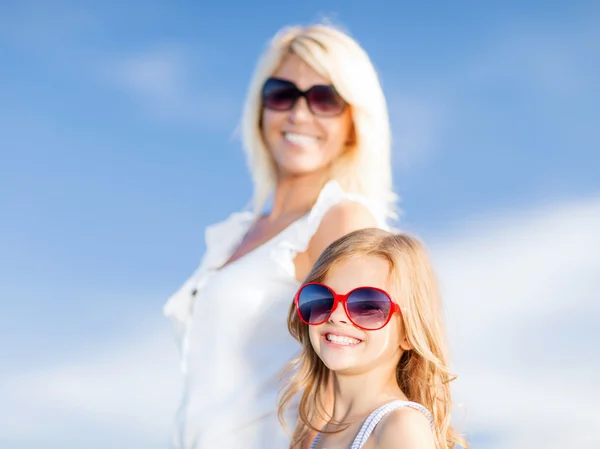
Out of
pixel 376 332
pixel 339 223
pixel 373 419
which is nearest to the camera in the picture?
pixel 373 419

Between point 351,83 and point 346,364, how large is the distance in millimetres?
1563

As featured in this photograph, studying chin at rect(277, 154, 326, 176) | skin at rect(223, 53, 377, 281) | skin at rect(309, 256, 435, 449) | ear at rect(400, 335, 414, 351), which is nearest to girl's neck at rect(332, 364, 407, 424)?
skin at rect(309, 256, 435, 449)

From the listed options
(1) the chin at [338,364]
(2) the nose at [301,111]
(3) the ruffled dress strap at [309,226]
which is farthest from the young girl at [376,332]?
(2) the nose at [301,111]

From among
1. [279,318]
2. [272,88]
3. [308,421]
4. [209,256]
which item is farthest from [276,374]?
[272,88]

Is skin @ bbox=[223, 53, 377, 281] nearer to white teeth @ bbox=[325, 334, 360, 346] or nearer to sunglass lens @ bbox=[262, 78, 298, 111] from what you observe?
sunglass lens @ bbox=[262, 78, 298, 111]

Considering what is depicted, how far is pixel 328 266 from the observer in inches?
114

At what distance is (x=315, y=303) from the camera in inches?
113

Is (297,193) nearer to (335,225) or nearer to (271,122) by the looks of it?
(271,122)

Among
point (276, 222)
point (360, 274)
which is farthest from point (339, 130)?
point (360, 274)

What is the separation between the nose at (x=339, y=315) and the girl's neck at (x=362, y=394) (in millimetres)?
197

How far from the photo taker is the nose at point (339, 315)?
281 centimetres

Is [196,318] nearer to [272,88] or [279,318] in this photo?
[279,318]

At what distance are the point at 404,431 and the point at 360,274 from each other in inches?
20.3

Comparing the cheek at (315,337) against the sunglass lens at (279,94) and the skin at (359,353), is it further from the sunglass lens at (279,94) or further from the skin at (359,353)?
the sunglass lens at (279,94)
